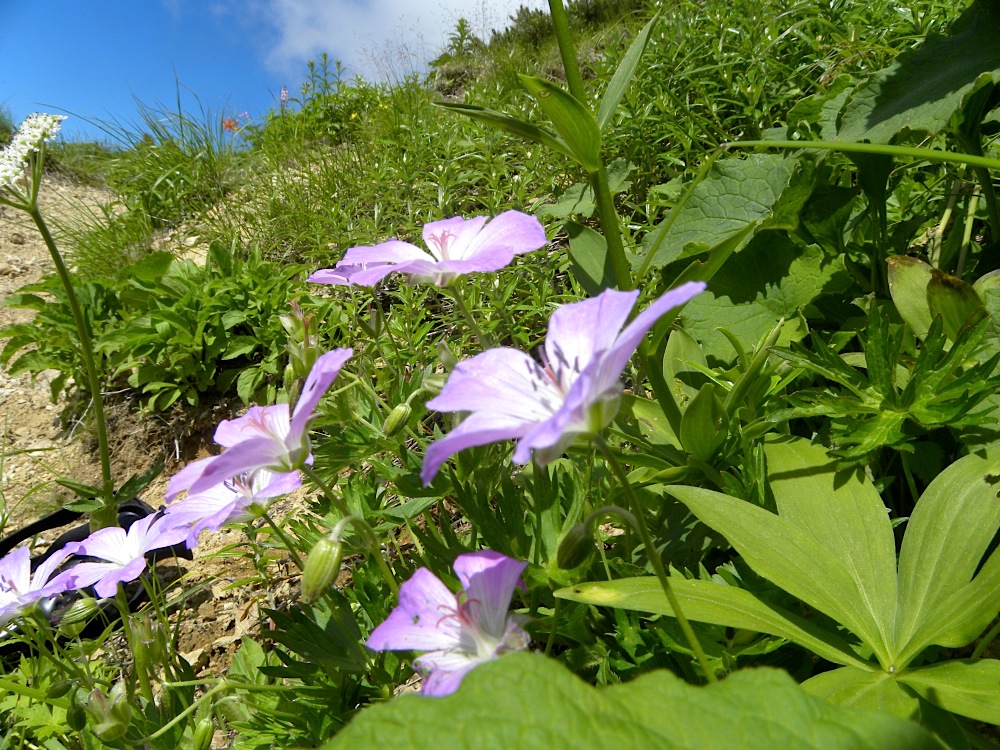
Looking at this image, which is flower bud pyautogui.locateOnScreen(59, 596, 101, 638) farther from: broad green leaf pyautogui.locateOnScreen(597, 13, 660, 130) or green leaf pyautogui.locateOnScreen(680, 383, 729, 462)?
broad green leaf pyautogui.locateOnScreen(597, 13, 660, 130)

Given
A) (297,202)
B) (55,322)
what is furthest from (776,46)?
(55,322)

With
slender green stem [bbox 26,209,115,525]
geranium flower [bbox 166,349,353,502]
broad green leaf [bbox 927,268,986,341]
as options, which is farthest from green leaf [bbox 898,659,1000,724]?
slender green stem [bbox 26,209,115,525]

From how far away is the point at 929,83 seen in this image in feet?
4.35

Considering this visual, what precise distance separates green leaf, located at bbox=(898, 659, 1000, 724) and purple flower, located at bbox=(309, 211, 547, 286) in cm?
66

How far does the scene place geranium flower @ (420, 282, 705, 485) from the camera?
0.51 metres

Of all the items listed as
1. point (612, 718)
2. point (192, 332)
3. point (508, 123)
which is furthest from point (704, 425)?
point (192, 332)

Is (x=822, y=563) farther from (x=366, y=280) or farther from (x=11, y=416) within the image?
(x=11, y=416)

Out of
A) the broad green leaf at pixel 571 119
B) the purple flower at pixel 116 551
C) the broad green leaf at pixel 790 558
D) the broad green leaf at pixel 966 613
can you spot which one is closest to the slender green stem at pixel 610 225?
the broad green leaf at pixel 571 119

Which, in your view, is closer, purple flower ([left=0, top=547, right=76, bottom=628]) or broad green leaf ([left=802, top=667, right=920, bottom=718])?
broad green leaf ([left=802, top=667, right=920, bottom=718])

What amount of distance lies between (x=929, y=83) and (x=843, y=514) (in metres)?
0.94

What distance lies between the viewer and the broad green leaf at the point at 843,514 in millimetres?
849

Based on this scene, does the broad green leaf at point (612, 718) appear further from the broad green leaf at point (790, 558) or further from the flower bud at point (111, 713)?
the flower bud at point (111, 713)

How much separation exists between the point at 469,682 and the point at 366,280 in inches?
22.5

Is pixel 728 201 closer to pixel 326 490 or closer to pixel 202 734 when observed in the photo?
pixel 326 490
